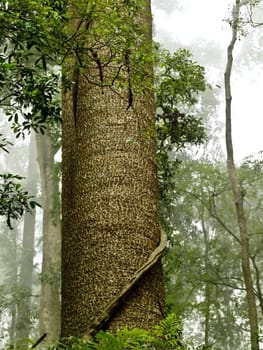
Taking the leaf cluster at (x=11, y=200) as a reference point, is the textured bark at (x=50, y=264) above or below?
above

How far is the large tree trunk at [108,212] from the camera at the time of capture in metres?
2.44

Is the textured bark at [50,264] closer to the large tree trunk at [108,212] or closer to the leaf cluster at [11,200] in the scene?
the leaf cluster at [11,200]

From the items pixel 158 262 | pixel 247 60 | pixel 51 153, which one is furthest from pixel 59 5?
pixel 247 60

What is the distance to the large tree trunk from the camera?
96.1 inches

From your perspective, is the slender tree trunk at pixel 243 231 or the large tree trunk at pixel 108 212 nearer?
the large tree trunk at pixel 108 212

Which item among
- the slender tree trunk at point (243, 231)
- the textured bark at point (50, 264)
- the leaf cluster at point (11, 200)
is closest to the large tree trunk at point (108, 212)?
the leaf cluster at point (11, 200)

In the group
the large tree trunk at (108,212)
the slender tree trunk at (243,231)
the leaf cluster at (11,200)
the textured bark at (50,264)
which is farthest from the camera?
the textured bark at (50,264)

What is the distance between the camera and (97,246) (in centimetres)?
254

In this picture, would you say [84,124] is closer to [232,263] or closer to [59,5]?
[59,5]

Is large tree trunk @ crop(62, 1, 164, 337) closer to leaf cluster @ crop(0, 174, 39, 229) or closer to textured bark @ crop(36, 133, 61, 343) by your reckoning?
leaf cluster @ crop(0, 174, 39, 229)

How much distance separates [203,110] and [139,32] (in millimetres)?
24323

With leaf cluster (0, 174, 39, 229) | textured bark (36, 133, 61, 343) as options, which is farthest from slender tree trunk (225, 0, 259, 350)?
leaf cluster (0, 174, 39, 229)

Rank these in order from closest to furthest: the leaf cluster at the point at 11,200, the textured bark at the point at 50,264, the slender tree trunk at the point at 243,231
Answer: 1. the leaf cluster at the point at 11,200
2. the slender tree trunk at the point at 243,231
3. the textured bark at the point at 50,264

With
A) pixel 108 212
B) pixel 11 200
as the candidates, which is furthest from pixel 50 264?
pixel 108 212
